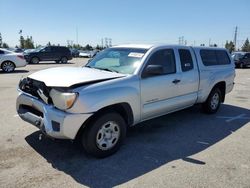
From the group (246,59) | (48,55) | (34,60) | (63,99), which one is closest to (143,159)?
(63,99)

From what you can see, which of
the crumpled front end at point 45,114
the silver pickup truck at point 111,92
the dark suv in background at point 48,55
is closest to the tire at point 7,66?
the dark suv in background at point 48,55

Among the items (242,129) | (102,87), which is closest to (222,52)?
(242,129)

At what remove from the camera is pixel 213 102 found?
7.25 m

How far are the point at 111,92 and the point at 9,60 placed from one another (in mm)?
14172

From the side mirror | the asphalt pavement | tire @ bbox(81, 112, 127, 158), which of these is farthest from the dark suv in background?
tire @ bbox(81, 112, 127, 158)

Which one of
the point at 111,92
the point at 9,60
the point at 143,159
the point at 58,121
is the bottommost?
the point at 143,159

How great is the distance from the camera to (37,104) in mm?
4379

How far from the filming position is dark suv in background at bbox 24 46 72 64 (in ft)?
86.6

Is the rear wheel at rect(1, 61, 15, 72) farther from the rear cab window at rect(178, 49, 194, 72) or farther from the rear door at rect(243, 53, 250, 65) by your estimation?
the rear door at rect(243, 53, 250, 65)

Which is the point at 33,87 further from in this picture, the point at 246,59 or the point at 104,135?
the point at 246,59

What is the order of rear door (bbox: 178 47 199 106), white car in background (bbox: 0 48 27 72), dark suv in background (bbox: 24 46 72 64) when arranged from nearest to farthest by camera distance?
rear door (bbox: 178 47 199 106)
white car in background (bbox: 0 48 27 72)
dark suv in background (bbox: 24 46 72 64)

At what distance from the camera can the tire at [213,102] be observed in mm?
7078

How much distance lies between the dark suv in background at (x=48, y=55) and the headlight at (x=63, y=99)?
935 inches

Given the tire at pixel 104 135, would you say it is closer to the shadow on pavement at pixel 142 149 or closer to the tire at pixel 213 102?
the shadow on pavement at pixel 142 149
